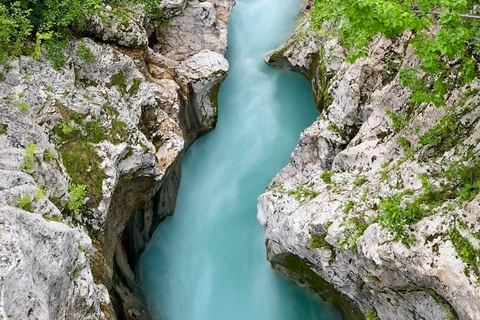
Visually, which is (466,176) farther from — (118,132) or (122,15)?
(122,15)

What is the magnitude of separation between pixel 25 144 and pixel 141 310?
17.5 feet

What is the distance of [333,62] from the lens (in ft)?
34.8

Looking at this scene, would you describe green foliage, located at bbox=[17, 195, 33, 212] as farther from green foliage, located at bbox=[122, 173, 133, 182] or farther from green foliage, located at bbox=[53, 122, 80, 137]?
green foliage, located at bbox=[122, 173, 133, 182]

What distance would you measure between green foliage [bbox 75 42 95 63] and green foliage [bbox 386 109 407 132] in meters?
7.09

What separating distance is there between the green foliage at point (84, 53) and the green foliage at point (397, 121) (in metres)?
7.09

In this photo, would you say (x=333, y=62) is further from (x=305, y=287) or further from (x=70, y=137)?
(x=70, y=137)

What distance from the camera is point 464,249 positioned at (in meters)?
4.85

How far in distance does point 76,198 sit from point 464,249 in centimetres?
651

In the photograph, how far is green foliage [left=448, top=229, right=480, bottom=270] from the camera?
474cm

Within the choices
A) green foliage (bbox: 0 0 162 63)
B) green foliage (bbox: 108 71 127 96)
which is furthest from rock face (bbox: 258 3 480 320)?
green foliage (bbox: 0 0 162 63)

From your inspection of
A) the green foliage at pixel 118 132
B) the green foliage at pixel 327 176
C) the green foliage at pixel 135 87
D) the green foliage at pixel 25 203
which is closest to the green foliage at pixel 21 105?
the green foliage at pixel 118 132

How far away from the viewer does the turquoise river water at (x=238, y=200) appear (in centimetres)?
1037

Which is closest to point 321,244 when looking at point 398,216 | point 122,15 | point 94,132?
point 398,216

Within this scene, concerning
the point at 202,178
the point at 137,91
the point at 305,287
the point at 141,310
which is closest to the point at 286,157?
the point at 202,178
